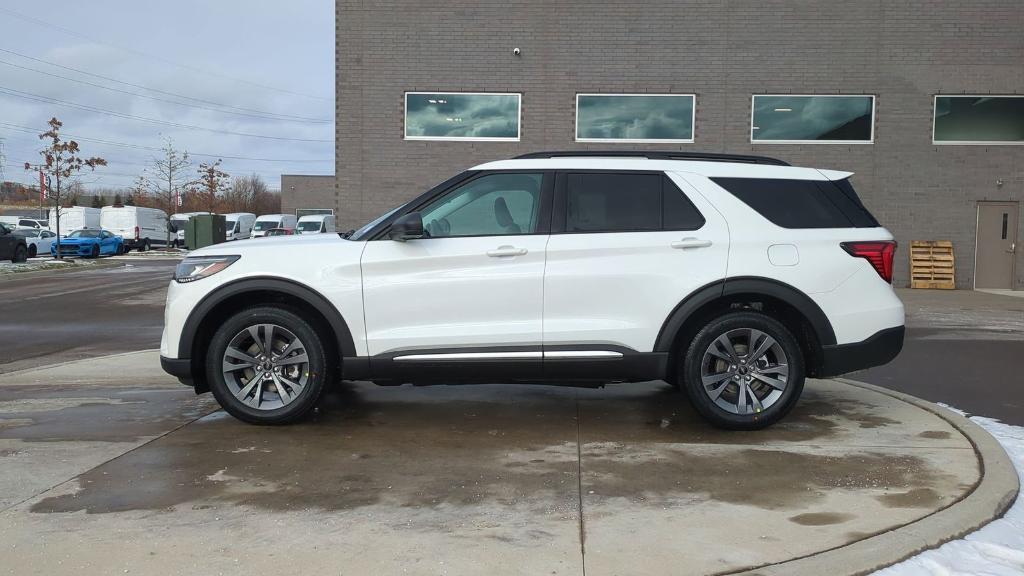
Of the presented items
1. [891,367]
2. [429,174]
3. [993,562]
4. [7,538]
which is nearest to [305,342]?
[7,538]

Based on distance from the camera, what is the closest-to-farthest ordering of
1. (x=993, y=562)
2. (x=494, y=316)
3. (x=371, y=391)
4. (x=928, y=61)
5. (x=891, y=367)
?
1. (x=993, y=562)
2. (x=494, y=316)
3. (x=371, y=391)
4. (x=891, y=367)
5. (x=928, y=61)

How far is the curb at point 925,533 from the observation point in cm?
334

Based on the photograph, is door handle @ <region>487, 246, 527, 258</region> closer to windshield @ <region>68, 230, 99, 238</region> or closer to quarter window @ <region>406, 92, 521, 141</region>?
quarter window @ <region>406, 92, 521, 141</region>

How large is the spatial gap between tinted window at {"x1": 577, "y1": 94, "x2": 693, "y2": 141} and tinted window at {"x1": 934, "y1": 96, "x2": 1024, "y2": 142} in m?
5.80

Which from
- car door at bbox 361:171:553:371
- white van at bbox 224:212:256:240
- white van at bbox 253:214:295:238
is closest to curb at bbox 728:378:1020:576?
car door at bbox 361:171:553:371

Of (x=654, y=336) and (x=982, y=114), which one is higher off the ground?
(x=982, y=114)

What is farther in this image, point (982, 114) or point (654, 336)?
point (982, 114)

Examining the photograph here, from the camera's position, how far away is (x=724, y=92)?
61.2 ft

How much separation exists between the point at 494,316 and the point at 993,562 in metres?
3.06

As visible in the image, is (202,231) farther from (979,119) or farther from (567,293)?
(567,293)

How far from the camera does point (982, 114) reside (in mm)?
18688

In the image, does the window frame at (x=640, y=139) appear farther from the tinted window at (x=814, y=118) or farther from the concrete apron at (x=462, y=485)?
the concrete apron at (x=462, y=485)

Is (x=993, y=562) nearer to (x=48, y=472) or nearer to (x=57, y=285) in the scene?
(x=48, y=472)

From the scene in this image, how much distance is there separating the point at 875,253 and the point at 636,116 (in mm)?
13867
